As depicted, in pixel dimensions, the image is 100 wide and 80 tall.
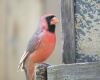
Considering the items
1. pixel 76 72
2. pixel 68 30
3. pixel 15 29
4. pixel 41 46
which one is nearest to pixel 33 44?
pixel 41 46

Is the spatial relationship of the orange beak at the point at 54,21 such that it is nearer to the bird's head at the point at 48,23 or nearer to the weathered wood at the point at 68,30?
the bird's head at the point at 48,23

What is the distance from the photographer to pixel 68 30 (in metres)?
2.20

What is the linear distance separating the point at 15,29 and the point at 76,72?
135 cm

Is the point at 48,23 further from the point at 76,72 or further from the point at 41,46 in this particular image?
the point at 76,72

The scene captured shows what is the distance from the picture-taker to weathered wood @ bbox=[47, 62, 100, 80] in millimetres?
1772

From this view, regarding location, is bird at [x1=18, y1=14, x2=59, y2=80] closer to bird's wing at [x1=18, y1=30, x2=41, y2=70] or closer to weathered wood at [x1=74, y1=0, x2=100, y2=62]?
bird's wing at [x1=18, y1=30, x2=41, y2=70]

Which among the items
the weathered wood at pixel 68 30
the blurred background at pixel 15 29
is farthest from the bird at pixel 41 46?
the blurred background at pixel 15 29

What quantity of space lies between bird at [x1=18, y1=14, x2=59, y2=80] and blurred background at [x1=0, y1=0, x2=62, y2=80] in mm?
532

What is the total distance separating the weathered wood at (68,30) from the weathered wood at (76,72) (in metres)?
0.33

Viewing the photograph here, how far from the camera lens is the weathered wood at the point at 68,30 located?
2164 millimetres

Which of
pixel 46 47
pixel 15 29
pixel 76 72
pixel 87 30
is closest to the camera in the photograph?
pixel 76 72

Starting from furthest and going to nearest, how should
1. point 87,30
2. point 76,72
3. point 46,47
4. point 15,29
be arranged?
point 15,29 → point 46,47 → point 87,30 → point 76,72

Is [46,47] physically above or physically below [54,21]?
below

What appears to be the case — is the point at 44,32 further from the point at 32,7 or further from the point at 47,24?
the point at 32,7
